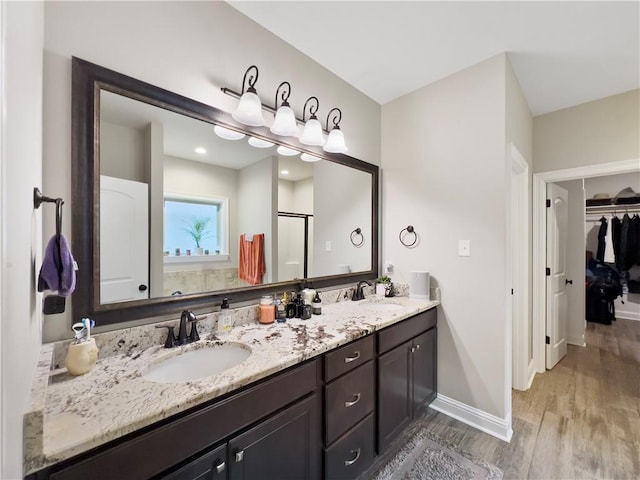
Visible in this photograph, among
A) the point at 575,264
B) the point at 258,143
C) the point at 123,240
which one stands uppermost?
the point at 258,143

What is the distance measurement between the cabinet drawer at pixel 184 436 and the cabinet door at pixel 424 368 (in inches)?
45.1

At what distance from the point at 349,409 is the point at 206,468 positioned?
0.76m

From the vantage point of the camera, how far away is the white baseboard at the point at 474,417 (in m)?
1.91

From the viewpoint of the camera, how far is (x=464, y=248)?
2.10 m

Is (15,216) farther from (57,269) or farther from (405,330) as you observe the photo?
(405,330)

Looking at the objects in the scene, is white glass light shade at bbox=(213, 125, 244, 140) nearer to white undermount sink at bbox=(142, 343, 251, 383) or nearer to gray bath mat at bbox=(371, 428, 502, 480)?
white undermount sink at bbox=(142, 343, 251, 383)

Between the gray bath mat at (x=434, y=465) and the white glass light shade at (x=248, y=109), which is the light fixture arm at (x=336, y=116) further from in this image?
the gray bath mat at (x=434, y=465)

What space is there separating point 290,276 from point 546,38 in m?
2.30

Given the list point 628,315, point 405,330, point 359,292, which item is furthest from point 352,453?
point 628,315

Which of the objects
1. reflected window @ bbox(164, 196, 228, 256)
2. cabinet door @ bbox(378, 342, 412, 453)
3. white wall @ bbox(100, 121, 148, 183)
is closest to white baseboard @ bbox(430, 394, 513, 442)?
cabinet door @ bbox(378, 342, 412, 453)

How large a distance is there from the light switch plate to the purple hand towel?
2.23 metres

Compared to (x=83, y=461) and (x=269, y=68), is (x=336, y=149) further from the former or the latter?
(x=83, y=461)

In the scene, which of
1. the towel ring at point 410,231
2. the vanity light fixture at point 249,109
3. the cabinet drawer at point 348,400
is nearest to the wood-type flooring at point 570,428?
the cabinet drawer at point 348,400

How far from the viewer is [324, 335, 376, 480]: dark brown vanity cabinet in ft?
4.30
